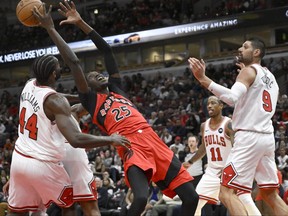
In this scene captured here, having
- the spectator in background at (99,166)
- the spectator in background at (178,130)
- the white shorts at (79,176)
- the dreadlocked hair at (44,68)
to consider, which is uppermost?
the dreadlocked hair at (44,68)

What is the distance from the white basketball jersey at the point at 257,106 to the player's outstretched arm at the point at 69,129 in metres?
1.54

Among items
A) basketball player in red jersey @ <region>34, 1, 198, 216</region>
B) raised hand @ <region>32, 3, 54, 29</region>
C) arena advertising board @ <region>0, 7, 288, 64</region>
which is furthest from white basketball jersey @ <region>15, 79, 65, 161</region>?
arena advertising board @ <region>0, 7, 288, 64</region>

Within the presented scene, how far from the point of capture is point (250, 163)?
222 inches

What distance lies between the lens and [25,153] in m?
5.00

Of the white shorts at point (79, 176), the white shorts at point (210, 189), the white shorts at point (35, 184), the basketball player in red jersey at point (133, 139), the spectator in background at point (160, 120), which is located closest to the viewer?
the white shorts at point (35, 184)

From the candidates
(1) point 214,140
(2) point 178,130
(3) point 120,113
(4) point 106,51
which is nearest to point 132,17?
(2) point 178,130

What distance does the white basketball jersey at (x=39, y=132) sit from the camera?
496 centimetres

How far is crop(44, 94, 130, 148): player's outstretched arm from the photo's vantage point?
15.5ft

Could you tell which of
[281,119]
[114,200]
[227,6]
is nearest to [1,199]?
[114,200]

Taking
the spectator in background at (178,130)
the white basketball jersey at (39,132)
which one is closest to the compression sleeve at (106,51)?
the white basketball jersey at (39,132)

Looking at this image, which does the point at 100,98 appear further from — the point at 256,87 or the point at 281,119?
the point at 281,119

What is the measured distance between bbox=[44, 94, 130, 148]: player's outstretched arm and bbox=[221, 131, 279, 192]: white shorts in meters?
1.43

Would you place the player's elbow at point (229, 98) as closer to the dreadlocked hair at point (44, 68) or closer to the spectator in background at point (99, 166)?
the dreadlocked hair at point (44, 68)

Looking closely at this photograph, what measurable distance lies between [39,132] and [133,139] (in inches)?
38.1
